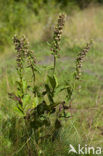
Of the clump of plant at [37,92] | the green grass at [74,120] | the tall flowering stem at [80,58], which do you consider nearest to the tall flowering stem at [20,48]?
the clump of plant at [37,92]

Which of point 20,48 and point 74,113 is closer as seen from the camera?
point 20,48

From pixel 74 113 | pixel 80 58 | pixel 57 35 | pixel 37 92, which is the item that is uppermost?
pixel 57 35

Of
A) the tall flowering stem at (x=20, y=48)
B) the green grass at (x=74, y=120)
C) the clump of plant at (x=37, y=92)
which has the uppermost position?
the tall flowering stem at (x=20, y=48)

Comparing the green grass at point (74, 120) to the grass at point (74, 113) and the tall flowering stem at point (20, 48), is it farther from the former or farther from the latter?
the tall flowering stem at point (20, 48)

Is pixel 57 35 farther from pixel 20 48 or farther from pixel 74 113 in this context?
pixel 74 113

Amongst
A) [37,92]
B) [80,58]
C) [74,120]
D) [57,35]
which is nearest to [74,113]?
[74,120]

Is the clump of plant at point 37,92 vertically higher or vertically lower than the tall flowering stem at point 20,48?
lower

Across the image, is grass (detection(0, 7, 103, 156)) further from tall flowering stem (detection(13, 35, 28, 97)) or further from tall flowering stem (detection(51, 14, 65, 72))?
tall flowering stem (detection(13, 35, 28, 97))

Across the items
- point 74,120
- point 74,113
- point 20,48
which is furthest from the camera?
point 74,113

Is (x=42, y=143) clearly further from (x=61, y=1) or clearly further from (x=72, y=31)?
(x=61, y=1)

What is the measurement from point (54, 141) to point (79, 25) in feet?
18.9

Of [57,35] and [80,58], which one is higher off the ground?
[57,35]

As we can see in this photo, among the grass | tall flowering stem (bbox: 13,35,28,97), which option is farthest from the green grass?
tall flowering stem (bbox: 13,35,28,97)

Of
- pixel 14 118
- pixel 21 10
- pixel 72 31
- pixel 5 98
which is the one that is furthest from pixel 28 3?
pixel 14 118
